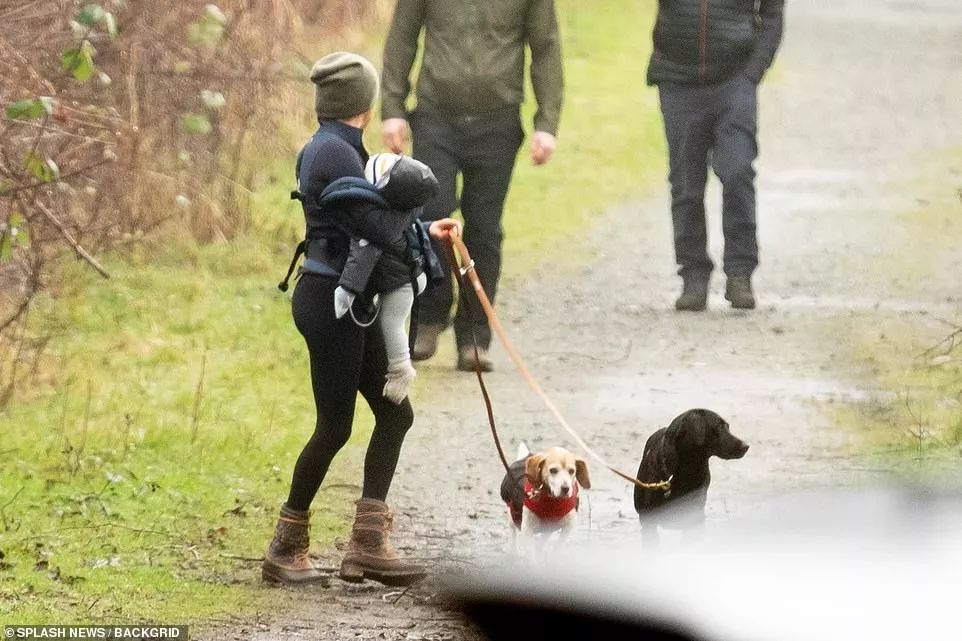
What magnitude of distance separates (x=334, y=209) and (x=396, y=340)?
0.52 meters

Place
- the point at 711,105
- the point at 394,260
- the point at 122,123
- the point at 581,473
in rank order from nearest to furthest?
the point at 394,260 < the point at 581,473 < the point at 122,123 < the point at 711,105

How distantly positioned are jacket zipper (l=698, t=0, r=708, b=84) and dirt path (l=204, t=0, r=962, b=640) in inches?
60.2

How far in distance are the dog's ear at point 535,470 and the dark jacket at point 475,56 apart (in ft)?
10.4

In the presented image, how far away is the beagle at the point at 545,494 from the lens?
7219 mm

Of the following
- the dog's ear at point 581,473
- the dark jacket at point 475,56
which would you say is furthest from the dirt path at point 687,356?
the dark jacket at point 475,56

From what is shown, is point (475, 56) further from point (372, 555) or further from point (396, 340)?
point (372, 555)

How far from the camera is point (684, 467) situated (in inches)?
298

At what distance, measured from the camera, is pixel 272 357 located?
1113 cm

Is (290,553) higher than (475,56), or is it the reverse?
(475,56)

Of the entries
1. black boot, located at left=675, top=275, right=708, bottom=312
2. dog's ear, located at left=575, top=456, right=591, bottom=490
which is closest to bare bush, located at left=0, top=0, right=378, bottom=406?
dog's ear, located at left=575, top=456, right=591, bottom=490

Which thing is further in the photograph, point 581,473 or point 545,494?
point 581,473

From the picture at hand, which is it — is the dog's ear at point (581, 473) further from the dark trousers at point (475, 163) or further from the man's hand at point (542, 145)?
the man's hand at point (542, 145)

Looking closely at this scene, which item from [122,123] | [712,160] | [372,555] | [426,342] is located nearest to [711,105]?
[712,160]

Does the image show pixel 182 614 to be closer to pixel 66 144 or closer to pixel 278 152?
pixel 66 144
